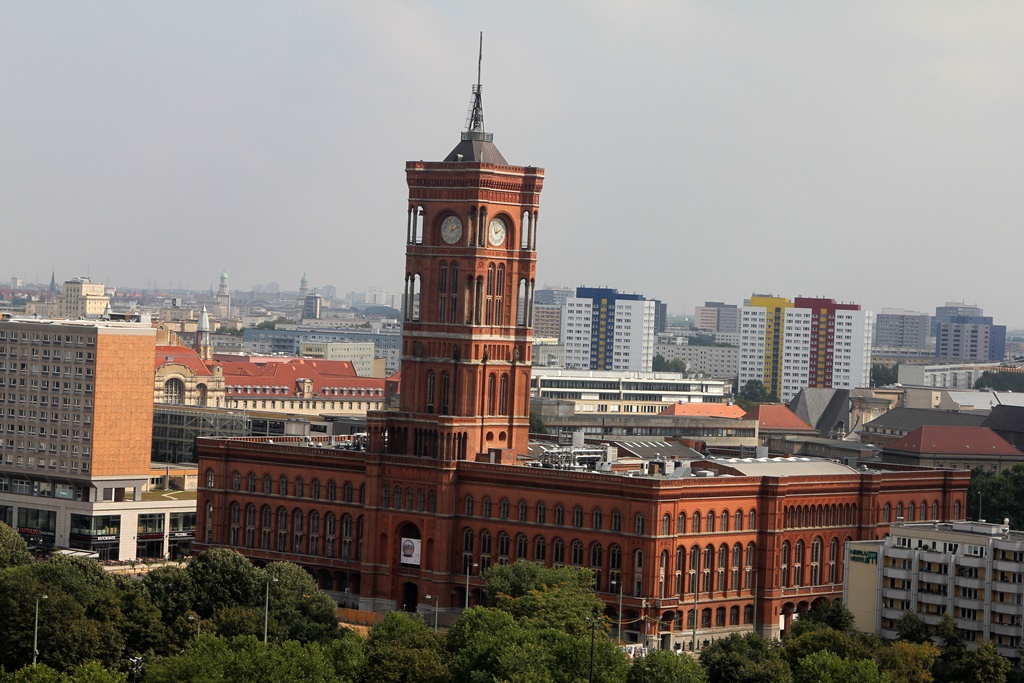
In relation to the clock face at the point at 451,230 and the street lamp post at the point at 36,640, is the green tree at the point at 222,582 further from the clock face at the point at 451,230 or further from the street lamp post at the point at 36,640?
the clock face at the point at 451,230

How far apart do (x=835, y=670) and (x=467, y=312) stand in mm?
58235

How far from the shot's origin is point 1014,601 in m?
146

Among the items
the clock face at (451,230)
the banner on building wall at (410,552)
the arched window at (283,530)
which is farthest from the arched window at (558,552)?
the arched window at (283,530)

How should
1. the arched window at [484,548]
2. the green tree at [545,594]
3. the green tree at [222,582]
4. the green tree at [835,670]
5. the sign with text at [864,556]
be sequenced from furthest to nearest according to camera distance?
the arched window at [484,548] → the sign with text at [864,556] → the green tree at [222,582] → the green tree at [545,594] → the green tree at [835,670]

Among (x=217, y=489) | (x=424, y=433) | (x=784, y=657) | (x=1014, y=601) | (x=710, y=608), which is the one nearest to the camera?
(x=784, y=657)

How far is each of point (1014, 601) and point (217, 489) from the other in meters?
70.8

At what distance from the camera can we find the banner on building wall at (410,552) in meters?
172

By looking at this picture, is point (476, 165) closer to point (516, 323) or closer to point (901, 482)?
point (516, 323)

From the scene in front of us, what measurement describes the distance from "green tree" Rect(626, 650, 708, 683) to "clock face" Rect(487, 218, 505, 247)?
2250 inches

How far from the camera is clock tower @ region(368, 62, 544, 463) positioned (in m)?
174

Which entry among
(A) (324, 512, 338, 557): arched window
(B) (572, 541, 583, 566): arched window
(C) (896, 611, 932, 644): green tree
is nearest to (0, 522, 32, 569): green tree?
(A) (324, 512, 338, 557): arched window

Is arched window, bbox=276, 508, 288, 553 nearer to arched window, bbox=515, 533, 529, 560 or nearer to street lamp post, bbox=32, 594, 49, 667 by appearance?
arched window, bbox=515, 533, 529, 560

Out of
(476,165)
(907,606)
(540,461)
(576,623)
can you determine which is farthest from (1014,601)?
(476,165)

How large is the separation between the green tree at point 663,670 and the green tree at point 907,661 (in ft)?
41.4
